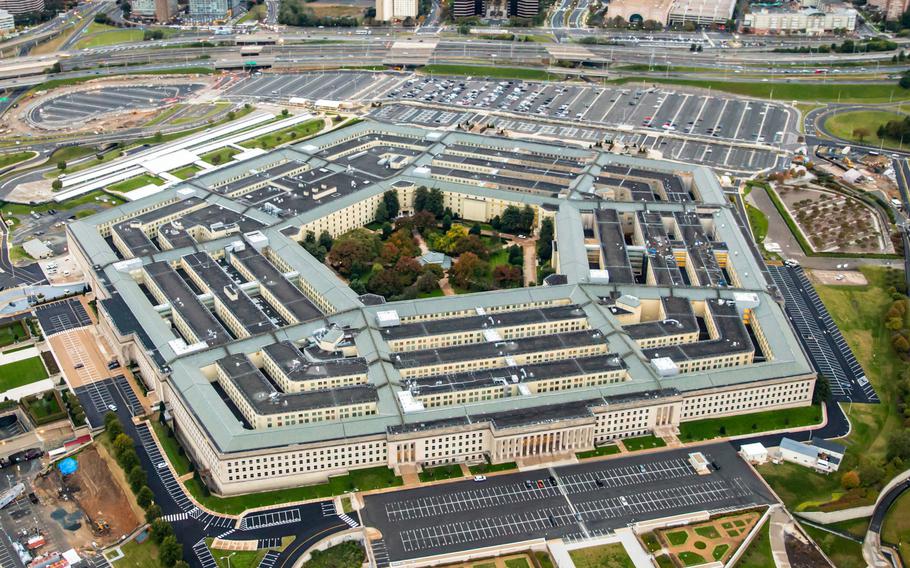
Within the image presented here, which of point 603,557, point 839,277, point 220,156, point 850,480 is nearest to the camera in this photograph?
point 603,557

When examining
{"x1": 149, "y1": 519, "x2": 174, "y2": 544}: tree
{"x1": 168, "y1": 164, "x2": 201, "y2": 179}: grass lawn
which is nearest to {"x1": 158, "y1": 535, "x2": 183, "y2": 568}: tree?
{"x1": 149, "y1": 519, "x2": 174, "y2": 544}: tree

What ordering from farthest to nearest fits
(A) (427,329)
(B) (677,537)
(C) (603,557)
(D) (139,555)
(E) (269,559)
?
(A) (427,329)
(B) (677,537)
(D) (139,555)
(C) (603,557)
(E) (269,559)

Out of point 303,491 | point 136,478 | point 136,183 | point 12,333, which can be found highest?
point 136,183

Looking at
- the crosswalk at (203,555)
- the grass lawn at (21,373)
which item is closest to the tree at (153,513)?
the crosswalk at (203,555)

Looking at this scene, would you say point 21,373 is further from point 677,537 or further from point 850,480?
point 850,480

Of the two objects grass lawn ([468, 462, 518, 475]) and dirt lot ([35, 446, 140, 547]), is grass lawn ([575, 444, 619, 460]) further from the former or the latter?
dirt lot ([35, 446, 140, 547])


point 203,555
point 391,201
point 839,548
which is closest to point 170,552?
point 203,555
